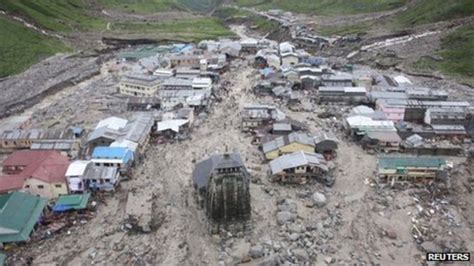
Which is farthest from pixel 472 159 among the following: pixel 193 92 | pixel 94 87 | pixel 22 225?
pixel 94 87

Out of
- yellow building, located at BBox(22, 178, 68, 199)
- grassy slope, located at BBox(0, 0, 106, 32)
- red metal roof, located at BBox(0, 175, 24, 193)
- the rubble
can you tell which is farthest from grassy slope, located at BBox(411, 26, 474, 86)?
grassy slope, located at BBox(0, 0, 106, 32)

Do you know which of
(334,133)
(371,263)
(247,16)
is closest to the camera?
(371,263)

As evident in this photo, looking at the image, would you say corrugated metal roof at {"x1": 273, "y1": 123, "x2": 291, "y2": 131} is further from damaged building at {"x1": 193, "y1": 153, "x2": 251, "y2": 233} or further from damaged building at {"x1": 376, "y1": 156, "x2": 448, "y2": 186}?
damaged building at {"x1": 193, "y1": 153, "x2": 251, "y2": 233}

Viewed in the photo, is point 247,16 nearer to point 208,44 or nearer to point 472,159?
point 208,44

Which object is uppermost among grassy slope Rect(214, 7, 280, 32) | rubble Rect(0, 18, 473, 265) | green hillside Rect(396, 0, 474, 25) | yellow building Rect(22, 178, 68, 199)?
grassy slope Rect(214, 7, 280, 32)

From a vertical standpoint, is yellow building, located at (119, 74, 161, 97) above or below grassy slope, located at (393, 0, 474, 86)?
below

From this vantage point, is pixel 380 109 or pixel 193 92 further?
pixel 193 92

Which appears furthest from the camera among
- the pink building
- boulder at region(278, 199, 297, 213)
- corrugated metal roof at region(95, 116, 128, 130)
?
the pink building
